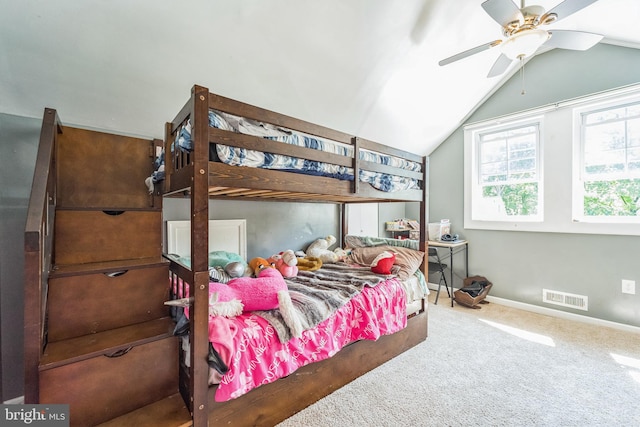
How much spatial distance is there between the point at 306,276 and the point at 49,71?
81.5 inches

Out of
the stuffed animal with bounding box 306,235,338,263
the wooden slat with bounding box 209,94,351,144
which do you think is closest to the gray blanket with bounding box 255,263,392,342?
the stuffed animal with bounding box 306,235,338,263

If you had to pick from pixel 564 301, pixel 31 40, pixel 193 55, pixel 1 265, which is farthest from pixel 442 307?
pixel 31 40

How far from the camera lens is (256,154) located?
53.1 inches

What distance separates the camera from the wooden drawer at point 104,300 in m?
1.25

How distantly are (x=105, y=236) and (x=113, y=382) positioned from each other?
77cm

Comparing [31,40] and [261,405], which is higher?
[31,40]

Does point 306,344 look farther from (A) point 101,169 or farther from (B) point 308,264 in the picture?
(A) point 101,169

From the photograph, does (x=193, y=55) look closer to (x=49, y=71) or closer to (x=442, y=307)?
(x=49, y=71)

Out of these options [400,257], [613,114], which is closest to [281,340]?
[400,257]

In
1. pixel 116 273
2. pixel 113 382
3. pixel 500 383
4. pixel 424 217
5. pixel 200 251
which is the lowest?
pixel 500 383

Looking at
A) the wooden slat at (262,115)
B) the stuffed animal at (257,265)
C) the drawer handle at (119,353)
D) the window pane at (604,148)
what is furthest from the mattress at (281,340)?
the window pane at (604,148)

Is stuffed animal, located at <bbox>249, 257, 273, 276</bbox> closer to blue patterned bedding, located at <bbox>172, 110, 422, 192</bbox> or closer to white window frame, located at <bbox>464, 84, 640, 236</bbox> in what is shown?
blue patterned bedding, located at <bbox>172, 110, 422, 192</bbox>

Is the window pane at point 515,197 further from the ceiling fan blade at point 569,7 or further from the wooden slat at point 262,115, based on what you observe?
the wooden slat at point 262,115

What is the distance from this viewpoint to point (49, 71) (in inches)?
59.8
